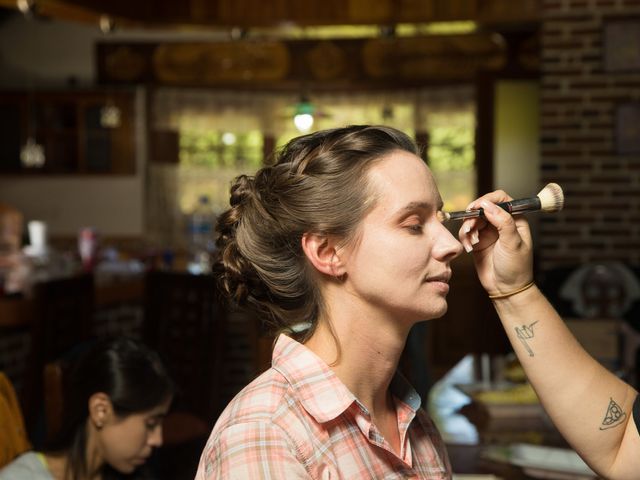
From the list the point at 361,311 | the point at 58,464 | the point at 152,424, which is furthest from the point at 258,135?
the point at 361,311

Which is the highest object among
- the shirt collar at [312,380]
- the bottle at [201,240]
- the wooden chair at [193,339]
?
the shirt collar at [312,380]

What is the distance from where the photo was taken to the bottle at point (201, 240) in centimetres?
588

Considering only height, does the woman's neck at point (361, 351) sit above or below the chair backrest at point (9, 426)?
above

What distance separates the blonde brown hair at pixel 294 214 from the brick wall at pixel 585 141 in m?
4.12

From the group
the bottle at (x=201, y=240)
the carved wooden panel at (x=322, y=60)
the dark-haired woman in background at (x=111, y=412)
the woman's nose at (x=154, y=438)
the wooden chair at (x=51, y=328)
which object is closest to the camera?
the dark-haired woman in background at (x=111, y=412)

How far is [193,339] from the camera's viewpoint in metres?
3.89

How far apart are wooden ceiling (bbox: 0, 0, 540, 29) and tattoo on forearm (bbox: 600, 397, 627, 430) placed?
523cm

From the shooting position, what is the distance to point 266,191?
119 centimetres

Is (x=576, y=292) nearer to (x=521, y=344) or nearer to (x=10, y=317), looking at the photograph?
(x=10, y=317)

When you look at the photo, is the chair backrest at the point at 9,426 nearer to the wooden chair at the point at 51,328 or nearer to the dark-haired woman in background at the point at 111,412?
the dark-haired woman in background at the point at 111,412

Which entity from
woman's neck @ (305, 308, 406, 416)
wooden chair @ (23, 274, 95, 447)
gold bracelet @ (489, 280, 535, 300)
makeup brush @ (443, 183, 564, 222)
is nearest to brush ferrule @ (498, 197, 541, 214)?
makeup brush @ (443, 183, 564, 222)

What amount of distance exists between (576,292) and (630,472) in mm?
3616

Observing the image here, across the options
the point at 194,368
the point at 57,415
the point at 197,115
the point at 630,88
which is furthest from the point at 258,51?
the point at 57,415

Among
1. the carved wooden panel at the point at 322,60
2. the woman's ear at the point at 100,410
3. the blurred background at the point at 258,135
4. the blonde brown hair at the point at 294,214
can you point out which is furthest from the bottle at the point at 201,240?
the blonde brown hair at the point at 294,214
